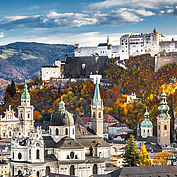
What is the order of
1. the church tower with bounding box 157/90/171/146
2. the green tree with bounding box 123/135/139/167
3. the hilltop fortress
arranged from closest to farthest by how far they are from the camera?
the green tree with bounding box 123/135/139/167 → the church tower with bounding box 157/90/171/146 → the hilltop fortress

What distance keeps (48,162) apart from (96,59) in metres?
78.9

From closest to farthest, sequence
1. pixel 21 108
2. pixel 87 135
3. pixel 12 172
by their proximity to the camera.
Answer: pixel 12 172
pixel 87 135
pixel 21 108

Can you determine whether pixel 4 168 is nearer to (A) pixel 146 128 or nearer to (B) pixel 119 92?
(A) pixel 146 128

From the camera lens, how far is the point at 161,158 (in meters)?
111

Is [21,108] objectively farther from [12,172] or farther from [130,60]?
[130,60]

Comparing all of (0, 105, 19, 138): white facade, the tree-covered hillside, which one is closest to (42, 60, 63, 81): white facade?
the tree-covered hillside

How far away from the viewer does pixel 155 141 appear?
130 meters

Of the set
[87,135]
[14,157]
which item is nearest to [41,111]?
[87,135]

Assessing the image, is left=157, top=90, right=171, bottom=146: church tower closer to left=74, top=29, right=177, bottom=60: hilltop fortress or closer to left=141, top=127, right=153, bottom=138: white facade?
left=141, top=127, right=153, bottom=138: white facade

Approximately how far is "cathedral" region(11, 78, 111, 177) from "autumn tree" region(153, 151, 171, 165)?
8.70 metres

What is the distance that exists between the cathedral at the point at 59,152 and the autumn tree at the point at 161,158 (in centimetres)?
A: 870

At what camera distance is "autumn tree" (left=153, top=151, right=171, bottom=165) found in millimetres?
108688

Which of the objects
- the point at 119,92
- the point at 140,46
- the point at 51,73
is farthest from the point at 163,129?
the point at 51,73

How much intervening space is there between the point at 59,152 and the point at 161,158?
2017 cm
